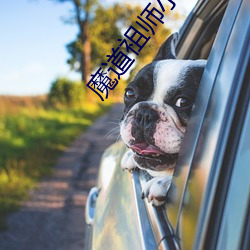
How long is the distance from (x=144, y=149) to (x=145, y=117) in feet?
0.35

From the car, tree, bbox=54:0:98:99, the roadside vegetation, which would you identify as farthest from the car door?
tree, bbox=54:0:98:99

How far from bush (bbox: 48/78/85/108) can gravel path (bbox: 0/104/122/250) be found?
9441 millimetres

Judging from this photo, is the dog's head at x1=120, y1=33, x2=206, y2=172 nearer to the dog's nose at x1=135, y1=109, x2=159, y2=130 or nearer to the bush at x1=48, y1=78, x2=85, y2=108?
the dog's nose at x1=135, y1=109, x2=159, y2=130

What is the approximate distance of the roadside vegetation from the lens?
6.01 m

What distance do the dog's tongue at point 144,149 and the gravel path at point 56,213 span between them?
4.09ft

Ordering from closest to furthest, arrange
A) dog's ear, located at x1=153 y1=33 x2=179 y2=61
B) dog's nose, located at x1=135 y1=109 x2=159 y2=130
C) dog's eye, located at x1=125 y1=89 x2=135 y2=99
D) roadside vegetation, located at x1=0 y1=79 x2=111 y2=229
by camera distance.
Result: 1. dog's nose, located at x1=135 y1=109 x2=159 y2=130
2. dog's eye, located at x1=125 y1=89 x2=135 y2=99
3. dog's ear, located at x1=153 y1=33 x2=179 y2=61
4. roadside vegetation, located at x1=0 y1=79 x2=111 y2=229

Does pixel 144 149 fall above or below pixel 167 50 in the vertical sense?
below

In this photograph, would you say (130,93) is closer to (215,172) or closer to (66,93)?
(215,172)

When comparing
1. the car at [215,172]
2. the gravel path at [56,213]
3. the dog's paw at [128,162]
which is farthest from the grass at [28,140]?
the car at [215,172]

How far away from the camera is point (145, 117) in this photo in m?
1.61

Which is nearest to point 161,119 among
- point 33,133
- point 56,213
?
point 56,213

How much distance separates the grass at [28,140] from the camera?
5863mm

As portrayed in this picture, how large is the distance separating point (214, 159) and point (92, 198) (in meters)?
1.65

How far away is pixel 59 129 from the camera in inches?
450
